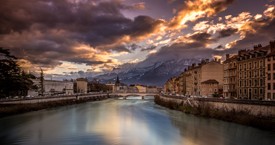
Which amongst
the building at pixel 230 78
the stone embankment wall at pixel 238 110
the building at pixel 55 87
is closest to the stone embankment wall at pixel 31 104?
the building at pixel 55 87

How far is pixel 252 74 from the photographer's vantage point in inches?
2616

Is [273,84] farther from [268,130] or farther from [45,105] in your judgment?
[45,105]

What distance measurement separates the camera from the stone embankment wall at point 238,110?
43.0m

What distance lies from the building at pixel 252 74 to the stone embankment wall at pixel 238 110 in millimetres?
10260

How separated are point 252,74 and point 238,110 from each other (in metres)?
18.2

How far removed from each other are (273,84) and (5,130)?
4571cm

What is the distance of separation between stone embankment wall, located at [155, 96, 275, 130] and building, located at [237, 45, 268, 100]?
33.7 feet

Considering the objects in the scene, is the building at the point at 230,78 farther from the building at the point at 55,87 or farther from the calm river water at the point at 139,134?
the building at the point at 55,87

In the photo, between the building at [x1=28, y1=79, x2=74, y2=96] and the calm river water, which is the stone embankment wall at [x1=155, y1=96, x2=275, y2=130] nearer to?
the calm river water

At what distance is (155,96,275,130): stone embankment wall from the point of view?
43.0 meters

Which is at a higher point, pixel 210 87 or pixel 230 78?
pixel 230 78

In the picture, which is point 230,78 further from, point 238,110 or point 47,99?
point 47,99

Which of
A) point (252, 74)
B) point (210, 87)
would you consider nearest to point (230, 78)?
point (252, 74)

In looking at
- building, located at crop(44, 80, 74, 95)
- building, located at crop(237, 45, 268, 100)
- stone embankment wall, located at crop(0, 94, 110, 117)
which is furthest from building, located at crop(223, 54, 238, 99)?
building, located at crop(44, 80, 74, 95)
